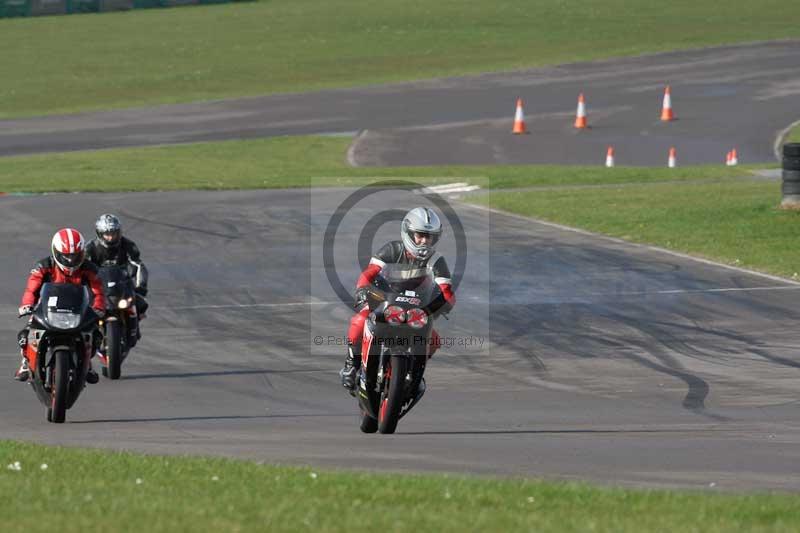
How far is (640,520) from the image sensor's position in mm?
7891

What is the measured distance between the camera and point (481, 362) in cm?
1552

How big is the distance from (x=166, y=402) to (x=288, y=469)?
14.1ft

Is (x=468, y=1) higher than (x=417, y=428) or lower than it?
higher

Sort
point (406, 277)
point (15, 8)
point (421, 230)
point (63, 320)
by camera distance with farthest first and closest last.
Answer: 1. point (15, 8)
2. point (63, 320)
3. point (406, 277)
4. point (421, 230)

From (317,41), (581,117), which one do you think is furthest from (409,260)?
(317,41)

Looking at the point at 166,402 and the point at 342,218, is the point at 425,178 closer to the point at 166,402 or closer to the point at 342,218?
the point at 342,218

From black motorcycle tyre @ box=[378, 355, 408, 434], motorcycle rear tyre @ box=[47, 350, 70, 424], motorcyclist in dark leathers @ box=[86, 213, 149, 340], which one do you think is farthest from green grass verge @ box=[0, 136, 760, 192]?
black motorcycle tyre @ box=[378, 355, 408, 434]

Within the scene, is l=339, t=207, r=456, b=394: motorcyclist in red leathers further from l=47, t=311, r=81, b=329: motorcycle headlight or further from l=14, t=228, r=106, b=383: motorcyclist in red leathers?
l=14, t=228, r=106, b=383: motorcyclist in red leathers

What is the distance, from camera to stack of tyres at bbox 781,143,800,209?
23.5 m

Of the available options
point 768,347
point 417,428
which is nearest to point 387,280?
point 417,428

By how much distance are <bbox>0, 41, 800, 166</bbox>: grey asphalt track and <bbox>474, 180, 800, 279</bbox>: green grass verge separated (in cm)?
610

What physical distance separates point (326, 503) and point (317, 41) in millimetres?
51128

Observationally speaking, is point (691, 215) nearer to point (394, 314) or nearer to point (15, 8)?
point (394, 314)

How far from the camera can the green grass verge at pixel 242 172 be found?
2988 centimetres
